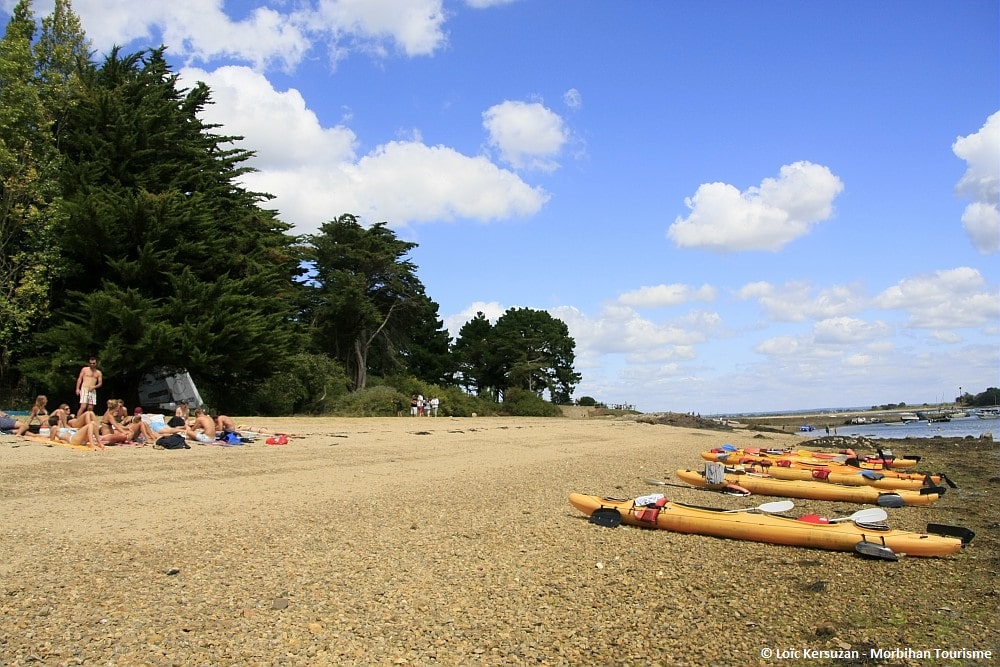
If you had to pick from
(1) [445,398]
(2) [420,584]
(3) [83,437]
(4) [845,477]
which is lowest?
(2) [420,584]

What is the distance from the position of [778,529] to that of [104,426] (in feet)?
42.9

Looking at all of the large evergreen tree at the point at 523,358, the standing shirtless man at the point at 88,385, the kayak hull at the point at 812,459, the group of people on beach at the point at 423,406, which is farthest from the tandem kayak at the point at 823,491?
the large evergreen tree at the point at 523,358

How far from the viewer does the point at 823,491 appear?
36.8 feet

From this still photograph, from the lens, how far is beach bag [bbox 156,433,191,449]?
13828mm

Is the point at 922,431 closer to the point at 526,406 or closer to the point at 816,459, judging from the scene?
the point at 526,406

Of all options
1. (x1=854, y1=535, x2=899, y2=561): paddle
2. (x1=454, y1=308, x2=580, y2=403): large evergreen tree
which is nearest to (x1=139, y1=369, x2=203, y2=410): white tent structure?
(x1=854, y1=535, x2=899, y2=561): paddle

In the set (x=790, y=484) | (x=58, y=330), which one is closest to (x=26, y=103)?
(x=58, y=330)

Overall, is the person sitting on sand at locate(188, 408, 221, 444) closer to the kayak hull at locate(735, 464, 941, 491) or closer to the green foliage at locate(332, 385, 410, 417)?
the kayak hull at locate(735, 464, 941, 491)

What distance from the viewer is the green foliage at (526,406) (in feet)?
148

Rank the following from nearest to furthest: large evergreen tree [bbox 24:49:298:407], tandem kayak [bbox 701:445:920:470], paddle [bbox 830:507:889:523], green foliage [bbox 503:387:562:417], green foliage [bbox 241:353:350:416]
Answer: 1. paddle [bbox 830:507:889:523]
2. tandem kayak [bbox 701:445:920:470]
3. large evergreen tree [bbox 24:49:298:407]
4. green foliage [bbox 241:353:350:416]
5. green foliage [bbox 503:387:562:417]

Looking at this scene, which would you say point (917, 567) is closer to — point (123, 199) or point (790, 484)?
point (790, 484)

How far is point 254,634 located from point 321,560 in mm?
1732

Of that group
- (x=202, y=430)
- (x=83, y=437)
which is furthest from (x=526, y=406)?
(x=83, y=437)

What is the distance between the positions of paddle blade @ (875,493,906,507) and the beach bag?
A: 13.1m
